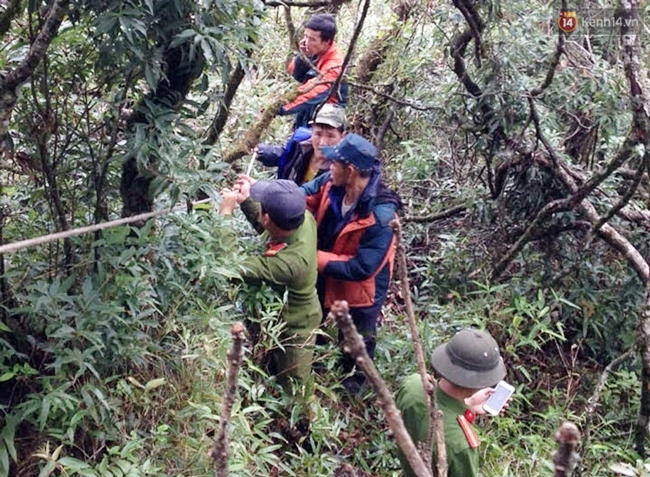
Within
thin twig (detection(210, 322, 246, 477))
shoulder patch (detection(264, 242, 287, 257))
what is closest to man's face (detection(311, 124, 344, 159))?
shoulder patch (detection(264, 242, 287, 257))

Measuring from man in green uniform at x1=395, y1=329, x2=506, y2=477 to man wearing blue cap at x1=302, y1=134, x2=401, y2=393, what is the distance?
1260 millimetres

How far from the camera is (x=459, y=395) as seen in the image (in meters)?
2.78

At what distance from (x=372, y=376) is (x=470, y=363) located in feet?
6.41

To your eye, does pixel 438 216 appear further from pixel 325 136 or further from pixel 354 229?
pixel 354 229

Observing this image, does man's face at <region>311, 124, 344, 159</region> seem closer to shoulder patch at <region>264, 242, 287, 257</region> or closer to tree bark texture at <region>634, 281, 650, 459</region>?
shoulder patch at <region>264, 242, 287, 257</region>

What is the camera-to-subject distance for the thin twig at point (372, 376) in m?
0.86

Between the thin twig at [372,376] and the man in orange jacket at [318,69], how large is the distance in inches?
163

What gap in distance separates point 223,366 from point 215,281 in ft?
1.26

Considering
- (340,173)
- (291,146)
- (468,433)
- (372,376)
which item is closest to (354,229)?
(340,173)

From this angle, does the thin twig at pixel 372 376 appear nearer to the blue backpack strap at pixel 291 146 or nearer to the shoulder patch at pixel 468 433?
the shoulder patch at pixel 468 433

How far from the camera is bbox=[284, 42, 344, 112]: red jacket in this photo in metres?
4.94

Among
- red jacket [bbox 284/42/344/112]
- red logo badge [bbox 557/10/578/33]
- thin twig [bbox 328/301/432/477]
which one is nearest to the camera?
thin twig [bbox 328/301/432/477]

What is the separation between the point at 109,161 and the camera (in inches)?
120

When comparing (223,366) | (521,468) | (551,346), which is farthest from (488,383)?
(551,346)
